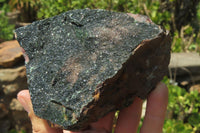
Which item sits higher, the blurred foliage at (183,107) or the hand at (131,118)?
the hand at (131,118)


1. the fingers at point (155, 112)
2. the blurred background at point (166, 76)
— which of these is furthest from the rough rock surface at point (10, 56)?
the fingers at point (155, 112)

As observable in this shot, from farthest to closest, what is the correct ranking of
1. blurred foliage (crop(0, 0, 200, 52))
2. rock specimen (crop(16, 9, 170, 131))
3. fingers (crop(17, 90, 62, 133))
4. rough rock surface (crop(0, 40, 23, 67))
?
blurred foliage (crop(0, 0, 200, 52))
rough rock surface (crop(0, 40, 23, 67))
fingers (crop(17, 90, 62, 133))
rock specimen (crop(16, 9, 170, 131))

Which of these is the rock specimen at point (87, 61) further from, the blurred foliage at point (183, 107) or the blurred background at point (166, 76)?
the blurred foliage at point (183, 107)

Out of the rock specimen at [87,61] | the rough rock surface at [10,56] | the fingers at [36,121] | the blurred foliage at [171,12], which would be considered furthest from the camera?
the blurred foliage at [171,12]

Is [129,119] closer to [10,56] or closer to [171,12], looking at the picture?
[10,56]

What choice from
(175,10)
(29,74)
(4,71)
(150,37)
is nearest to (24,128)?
(4,71)

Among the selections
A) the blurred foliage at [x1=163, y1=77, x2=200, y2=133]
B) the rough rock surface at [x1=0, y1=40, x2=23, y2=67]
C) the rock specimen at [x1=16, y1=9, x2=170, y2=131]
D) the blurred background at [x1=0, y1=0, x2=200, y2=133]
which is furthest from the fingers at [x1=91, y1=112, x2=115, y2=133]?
the rough rock surface at [x1=0, y1=40, x2=23, y2=67]

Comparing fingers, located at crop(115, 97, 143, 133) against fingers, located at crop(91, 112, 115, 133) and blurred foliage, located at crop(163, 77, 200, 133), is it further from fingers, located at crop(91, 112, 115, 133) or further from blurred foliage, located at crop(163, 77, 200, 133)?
blurred foliage, located at crop(163, 77, 200, 133)

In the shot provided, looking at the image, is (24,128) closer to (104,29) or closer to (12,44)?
(12,44)
